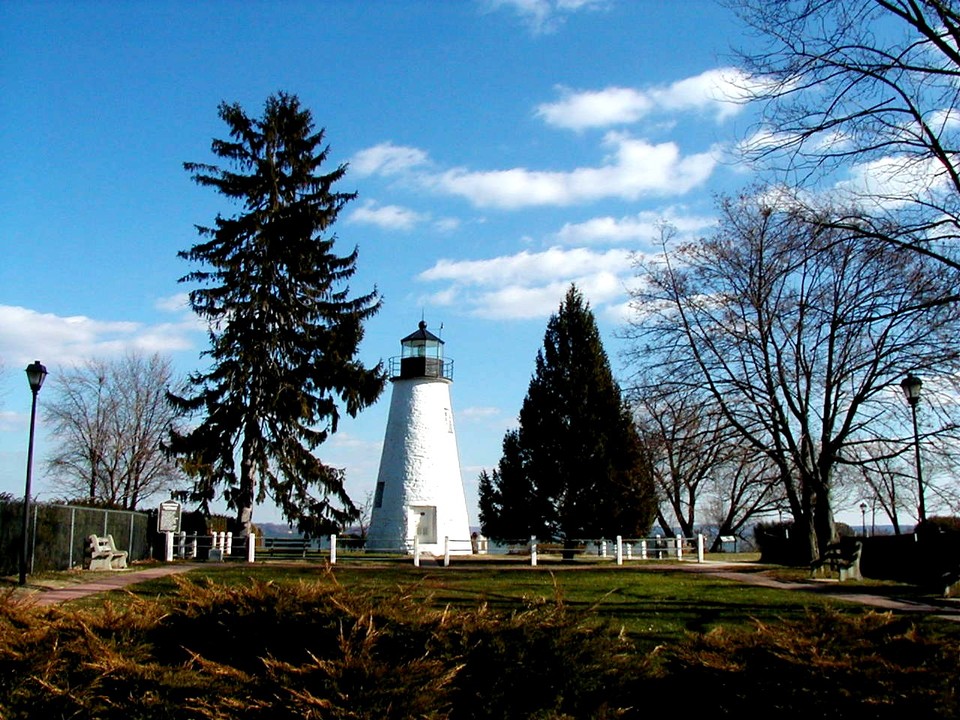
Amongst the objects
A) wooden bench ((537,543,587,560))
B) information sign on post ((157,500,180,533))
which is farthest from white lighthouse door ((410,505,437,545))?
information sign on post ((157,500,180,533))

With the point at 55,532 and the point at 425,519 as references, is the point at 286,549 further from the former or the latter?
the point at 55,532

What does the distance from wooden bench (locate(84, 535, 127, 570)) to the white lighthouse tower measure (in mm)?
14988

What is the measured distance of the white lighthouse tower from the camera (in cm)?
3838

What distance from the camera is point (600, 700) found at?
5.74 metres

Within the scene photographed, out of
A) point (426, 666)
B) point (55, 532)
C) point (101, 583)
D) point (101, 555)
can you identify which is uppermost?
point (55, 532)

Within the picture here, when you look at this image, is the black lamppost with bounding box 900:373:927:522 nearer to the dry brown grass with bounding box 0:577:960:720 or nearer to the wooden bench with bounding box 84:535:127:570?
the dry brown grass with bounding box 0:577:960:720

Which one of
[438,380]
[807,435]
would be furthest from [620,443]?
[807,435]

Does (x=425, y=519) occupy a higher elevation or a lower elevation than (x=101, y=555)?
higher

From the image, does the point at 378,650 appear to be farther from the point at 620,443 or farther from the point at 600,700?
the point at 620,443

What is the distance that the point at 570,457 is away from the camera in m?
41.6

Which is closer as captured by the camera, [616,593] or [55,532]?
[616,593]

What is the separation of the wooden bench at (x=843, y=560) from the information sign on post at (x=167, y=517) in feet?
65.7

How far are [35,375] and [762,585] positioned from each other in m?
16.3

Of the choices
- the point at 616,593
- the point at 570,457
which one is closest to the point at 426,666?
the point at 616,593
